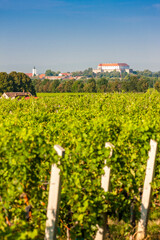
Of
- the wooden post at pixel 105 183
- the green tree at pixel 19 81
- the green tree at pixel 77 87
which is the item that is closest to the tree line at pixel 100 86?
the green tree at pixel 77 87

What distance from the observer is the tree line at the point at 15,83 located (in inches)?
2825

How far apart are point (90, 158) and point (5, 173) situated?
1.13 metres

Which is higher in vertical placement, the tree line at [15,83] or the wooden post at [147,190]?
the tree line at [15,83]

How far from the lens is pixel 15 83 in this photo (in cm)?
7544

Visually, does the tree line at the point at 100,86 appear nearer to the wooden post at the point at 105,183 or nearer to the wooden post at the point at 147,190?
the wooden post at the point at 147,190

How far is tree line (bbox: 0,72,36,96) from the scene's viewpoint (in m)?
71.8

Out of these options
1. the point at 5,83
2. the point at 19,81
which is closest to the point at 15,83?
the point at 19,81

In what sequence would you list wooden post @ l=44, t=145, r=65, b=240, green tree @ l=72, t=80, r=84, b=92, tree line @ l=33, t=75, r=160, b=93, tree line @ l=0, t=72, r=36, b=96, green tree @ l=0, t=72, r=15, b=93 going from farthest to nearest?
green tree @ l=72, t=80, r=84, b=92, tree line @ l=33, t=75, r=160, b=93, tree line @ l=0, t=72, r=36, b=96, green tree @ l=0, t=72, r=15, b=93, wooden post @ l=44, t=145, r=65, b=240

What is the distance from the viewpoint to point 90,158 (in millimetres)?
3832

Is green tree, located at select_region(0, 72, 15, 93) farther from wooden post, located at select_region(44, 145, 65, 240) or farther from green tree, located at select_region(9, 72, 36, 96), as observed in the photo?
wooden post, located at select_region(44, 145, 65, 240)

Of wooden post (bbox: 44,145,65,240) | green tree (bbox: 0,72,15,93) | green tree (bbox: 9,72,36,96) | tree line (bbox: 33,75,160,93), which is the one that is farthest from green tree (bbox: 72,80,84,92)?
wooden post (bbox: 44,145,65,240)

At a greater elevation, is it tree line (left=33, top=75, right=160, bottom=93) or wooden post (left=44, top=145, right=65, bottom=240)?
tree line (left=33, top=75, right=160, bottom=93)

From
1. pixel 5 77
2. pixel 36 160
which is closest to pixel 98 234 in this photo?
pixel 36 160

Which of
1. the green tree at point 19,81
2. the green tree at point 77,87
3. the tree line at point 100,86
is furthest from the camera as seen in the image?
the green tree at point 77,87
